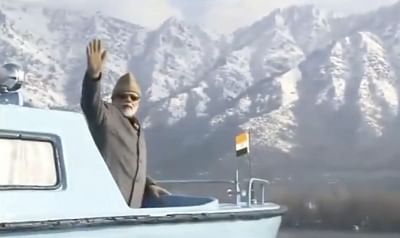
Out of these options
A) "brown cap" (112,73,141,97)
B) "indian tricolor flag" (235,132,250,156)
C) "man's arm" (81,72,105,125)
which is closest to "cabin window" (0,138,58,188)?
"man's arm" (81,72,105,125)

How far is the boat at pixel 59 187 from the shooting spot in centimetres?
895

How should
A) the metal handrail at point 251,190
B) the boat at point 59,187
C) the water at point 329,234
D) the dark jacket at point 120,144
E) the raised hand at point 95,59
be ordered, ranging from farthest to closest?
the water at point 329,234
the metal handrail at point 251,190
the dark jacket at point 120,144
the raised hand at point 95,59
the boat at point 59,187

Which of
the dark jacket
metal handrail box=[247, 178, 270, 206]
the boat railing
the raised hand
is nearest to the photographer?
the raised hand

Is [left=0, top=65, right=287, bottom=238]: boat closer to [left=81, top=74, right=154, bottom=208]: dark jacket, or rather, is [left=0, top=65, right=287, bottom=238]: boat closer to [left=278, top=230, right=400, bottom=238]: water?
[left=81, top=74, right=154, bottom=208]: dark jacket

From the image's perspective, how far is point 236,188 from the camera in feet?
42.5

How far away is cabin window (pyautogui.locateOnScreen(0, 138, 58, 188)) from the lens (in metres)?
8.98

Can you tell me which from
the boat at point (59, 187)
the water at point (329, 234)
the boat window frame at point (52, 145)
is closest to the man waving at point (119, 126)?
the boat at point (59, 187)

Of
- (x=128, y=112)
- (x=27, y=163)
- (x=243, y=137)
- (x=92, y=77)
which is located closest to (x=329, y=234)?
(x=243, y=137)

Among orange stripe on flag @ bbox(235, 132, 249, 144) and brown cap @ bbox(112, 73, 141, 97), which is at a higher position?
brown cap @ bbox(112, 73, 141, 97)

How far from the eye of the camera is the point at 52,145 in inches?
372

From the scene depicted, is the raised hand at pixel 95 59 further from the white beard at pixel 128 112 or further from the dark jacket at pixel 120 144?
the white beard at pixel 128 112

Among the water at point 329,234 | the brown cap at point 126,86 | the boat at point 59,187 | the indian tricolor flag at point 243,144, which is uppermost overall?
the water at point 329,234

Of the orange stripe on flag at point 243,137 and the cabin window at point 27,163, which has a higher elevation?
the orange stripe on flag at point 243,137

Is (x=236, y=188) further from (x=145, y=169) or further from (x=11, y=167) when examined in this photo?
(x=11, y=167)
